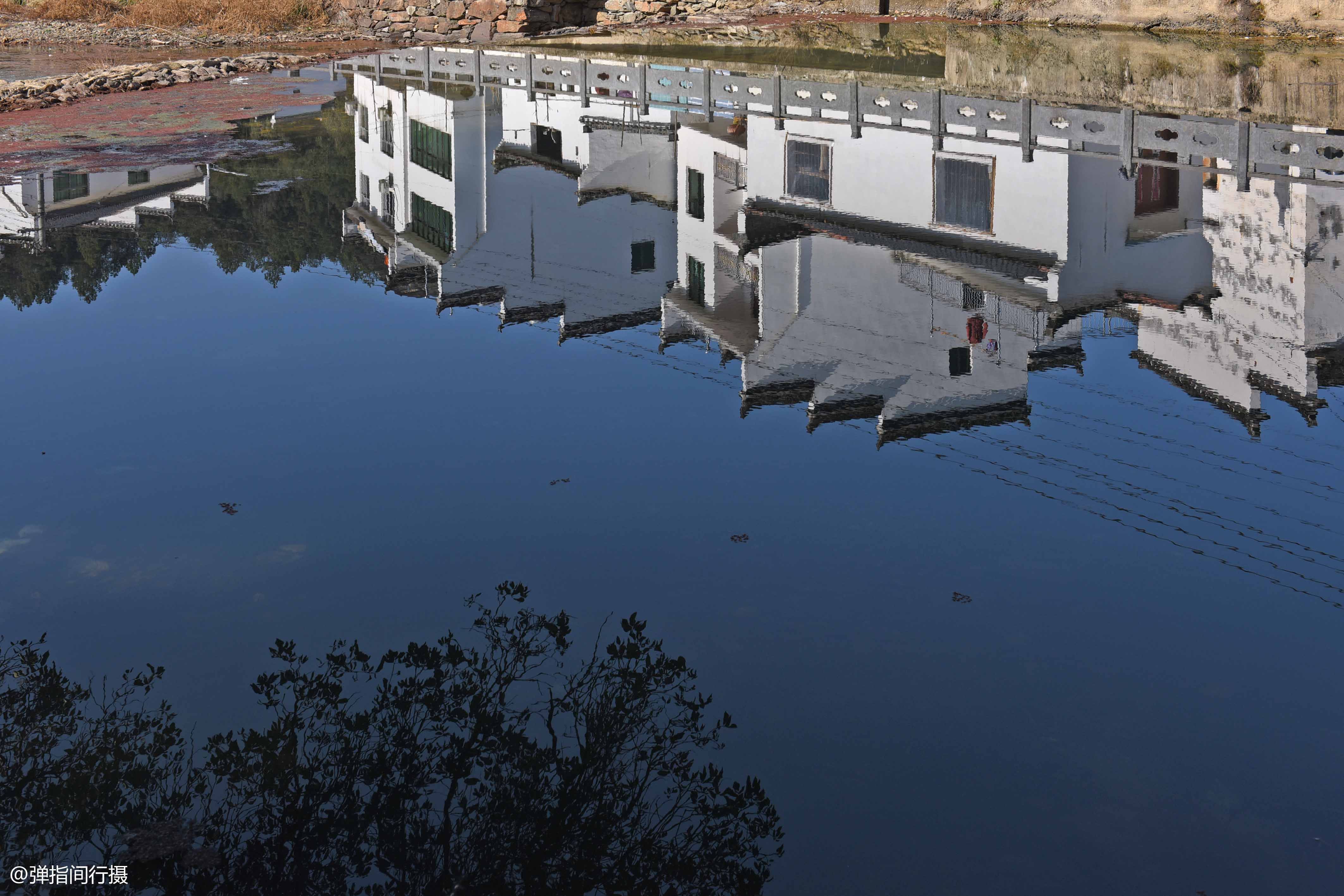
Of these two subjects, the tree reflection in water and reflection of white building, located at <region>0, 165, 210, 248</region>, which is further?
reflection of white building, located at <region>0, 165, 210, 248</region>

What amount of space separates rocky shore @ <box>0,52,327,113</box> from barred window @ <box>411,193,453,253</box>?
1756 centimetres

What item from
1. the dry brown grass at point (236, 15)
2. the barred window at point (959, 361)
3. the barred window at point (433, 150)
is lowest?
the barred window at point (959, 361)

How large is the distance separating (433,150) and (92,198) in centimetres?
998

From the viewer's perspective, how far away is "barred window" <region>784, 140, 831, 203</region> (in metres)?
29.9

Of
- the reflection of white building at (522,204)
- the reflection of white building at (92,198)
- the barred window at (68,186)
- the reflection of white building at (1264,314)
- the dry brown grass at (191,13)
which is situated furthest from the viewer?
the dry brown grass at (191,13)

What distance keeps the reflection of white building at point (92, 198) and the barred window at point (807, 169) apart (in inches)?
489

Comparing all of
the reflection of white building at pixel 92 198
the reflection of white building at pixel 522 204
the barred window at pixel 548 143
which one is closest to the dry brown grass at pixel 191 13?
the reflection of white building at pixel 522 204

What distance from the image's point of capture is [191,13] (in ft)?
244

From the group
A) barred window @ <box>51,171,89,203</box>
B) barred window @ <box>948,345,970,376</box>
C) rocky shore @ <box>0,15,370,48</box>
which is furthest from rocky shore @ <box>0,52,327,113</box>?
barred window @ <box>948,345,970,376</box>

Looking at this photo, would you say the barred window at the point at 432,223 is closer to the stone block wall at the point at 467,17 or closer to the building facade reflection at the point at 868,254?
the building facade reflection at the point at 868,254

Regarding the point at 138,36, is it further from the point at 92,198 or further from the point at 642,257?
the point at 642,257

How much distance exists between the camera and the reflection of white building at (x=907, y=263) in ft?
61.9

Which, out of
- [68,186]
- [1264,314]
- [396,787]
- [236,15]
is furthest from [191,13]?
[396,787]

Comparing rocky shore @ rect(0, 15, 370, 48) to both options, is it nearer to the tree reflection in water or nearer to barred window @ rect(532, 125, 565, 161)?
barred window @ rect(532, 125, 565, 161)
